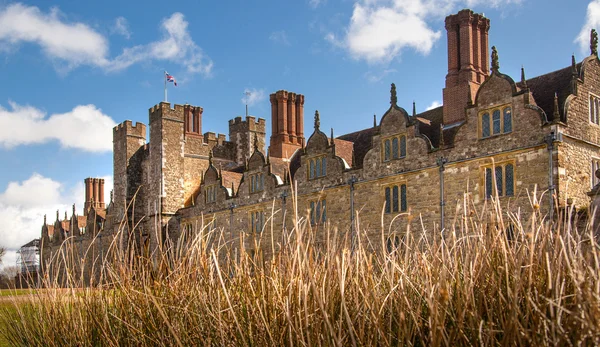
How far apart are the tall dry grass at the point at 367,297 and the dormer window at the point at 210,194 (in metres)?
18.8

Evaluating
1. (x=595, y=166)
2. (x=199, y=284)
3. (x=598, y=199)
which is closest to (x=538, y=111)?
(x=595, y=166)

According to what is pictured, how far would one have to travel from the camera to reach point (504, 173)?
52.1ft

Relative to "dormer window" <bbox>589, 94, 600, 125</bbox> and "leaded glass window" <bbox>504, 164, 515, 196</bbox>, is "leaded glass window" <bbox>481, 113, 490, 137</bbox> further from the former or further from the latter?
"dormer window" <bbox>589, 94, 600, 125</bbox>

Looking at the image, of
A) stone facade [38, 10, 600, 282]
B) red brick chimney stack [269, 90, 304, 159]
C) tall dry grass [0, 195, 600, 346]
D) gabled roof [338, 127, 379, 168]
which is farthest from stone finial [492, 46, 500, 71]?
red brick chimney stack [269, 90, 304, 159]

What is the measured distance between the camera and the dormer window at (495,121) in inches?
626

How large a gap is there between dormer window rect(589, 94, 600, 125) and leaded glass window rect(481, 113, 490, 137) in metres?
2.56

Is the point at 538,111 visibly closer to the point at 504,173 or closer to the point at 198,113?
the point at 504,173

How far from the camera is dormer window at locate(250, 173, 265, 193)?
24.3 metres

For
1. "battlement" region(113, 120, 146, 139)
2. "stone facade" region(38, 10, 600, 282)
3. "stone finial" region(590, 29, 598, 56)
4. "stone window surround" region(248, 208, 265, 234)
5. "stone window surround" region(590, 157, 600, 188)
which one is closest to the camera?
"stone facade" region(38, 10, 600, 282)

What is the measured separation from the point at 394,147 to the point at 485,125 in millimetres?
3123

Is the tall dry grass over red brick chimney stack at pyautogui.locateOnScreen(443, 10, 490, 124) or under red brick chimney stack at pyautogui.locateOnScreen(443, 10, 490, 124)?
under

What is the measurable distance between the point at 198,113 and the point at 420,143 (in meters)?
20.9

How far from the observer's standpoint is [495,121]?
16203mm

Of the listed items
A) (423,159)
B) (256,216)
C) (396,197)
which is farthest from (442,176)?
(256,216)
